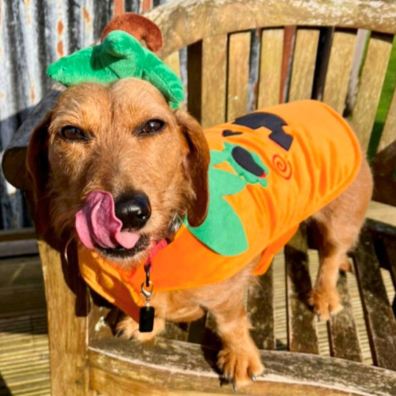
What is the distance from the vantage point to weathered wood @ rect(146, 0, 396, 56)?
2.06 meters

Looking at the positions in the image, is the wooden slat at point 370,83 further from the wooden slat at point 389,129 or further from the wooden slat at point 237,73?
the wooden slat at point 237,73

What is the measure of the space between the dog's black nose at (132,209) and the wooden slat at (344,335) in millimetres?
1110

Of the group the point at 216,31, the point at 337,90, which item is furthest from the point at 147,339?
the point at 337,90

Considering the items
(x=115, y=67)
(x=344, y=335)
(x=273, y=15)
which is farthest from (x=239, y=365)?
(x=273, y=15)

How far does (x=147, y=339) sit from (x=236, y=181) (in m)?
0.59

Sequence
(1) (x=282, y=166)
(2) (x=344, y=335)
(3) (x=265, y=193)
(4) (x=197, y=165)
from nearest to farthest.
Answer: (4) (x=197, y=165), (3) (x=265, y=193), (1) (x=282, y=166), (2) (x=344, y=335)

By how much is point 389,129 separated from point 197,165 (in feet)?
4.03

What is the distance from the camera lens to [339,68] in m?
2.37

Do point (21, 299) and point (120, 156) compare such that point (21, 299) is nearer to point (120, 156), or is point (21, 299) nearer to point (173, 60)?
point (173, 60)

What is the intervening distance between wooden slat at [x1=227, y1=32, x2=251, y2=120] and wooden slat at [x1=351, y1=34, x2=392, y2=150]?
53 centimetres

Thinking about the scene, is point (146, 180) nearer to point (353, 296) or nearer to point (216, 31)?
point (216, 31)

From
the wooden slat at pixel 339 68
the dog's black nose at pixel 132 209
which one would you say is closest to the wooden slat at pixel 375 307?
the wooden slat at pixel 339 68

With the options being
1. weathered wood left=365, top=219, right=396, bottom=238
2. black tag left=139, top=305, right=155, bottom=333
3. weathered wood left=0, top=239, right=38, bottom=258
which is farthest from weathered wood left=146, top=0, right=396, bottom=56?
weathered wood left=0, top=239, right=38, bottom=258

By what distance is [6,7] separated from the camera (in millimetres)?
2332
